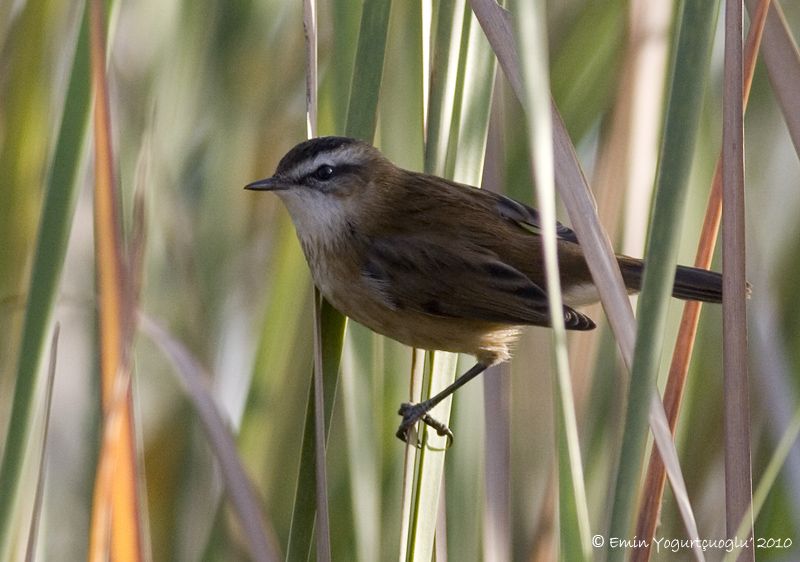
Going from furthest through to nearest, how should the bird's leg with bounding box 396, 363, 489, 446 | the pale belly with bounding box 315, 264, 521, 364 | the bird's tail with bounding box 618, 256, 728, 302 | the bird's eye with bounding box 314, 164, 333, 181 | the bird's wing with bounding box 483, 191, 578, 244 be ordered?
1. the bird's wing with bounding box 483, 191, 578, 244
2. the bird's eye with bounding box 314, 164, 333, 181
3. the pale belly with bounding box 315, 264, 521, 364
4. the bird's tail with bounding box 618, 256, 728, 302
5. the bird's leg with bounding box 396, 363, 489, 446

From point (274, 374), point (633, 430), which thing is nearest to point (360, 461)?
point (274, 374)

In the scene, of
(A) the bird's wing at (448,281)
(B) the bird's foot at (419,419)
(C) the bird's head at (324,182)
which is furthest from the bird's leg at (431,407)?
(C) the bird's head at (324,182)

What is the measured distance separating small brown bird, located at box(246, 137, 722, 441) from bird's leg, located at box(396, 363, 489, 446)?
13 millimetres

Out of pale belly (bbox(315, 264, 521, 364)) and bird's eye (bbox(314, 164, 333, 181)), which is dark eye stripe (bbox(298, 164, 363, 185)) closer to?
bird's eye (bbox(314, 164, 333, 181))

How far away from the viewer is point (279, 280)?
238cm

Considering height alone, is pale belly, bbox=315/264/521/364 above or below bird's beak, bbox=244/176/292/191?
below

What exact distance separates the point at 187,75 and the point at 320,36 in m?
0.58

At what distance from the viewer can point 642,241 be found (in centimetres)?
255

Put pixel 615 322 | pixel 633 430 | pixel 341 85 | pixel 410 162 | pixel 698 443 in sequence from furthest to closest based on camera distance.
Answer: pixel 698 443 → pixel 410 162 → pixel 341 85 → pixel 615 322 → pixel 633 430

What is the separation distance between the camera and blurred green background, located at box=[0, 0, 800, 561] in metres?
2.32

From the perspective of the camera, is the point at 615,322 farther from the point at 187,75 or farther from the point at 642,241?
the point at 187,75

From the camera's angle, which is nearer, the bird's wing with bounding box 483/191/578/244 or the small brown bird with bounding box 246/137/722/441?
the small brown bird with bounding box 246/137/722/441

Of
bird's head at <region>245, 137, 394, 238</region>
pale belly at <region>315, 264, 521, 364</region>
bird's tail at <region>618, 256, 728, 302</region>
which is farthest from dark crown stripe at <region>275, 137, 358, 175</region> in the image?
bird's tail at <region>618, 256, 728, 302</region>

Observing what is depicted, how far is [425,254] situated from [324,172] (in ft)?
1.15
